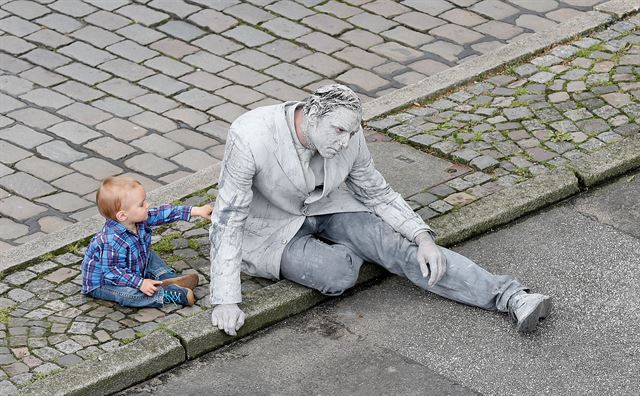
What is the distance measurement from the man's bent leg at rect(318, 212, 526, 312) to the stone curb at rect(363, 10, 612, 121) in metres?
1.67

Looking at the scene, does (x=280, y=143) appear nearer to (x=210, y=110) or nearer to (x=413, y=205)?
(x=413, y=205)

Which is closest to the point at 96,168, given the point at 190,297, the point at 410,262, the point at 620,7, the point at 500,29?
the point at 190,297

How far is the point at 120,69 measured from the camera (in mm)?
8305

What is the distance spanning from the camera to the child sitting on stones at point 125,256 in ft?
19.1

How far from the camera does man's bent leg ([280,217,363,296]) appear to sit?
5965 mm

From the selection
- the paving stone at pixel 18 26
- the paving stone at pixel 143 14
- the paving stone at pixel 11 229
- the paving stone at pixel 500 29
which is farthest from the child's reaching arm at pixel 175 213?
the paving stone at pixel 500 29

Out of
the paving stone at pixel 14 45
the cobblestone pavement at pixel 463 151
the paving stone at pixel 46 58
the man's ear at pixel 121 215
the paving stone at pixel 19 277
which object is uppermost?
the man's ear at pixel 121 215

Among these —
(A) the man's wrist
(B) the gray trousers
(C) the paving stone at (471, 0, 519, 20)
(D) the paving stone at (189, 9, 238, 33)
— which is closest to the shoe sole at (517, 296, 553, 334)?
(B) the gray trousers

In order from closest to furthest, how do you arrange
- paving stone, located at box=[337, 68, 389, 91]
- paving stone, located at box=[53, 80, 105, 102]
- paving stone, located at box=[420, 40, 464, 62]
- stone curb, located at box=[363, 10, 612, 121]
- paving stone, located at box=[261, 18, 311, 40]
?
stone curb, located at box=[363, 10, 612, 121] < paving stone, located at box=[53, 80, 105, 102] < paving stone, located at box=[337, 68, 389, 91] < paving stone, located at box=[420, 40, 464, 62] < paving stone, located at box=[261, 18, 311, 40]

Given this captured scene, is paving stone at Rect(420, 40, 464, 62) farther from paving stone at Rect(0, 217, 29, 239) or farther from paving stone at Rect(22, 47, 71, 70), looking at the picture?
paving stone at Rect(0, 217, 29, 239)

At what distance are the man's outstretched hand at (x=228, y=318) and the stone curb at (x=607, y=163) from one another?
2333mm

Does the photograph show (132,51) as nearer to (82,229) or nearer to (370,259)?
(82,229)

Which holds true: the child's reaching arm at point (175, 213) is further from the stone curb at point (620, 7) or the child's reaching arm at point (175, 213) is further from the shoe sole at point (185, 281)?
the stone curb at point (620, 7)

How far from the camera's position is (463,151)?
287 inches
